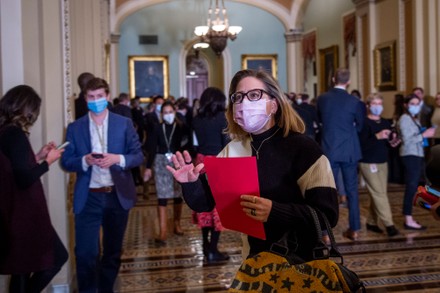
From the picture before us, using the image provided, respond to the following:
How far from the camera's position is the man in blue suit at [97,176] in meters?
4.49

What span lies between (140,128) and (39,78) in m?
7.70

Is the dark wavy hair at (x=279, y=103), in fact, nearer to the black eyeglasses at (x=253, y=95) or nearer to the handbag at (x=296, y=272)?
the black eyeglasses at (x=253, y=95)

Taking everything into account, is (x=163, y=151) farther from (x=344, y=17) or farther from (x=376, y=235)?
(x=344, y=17)

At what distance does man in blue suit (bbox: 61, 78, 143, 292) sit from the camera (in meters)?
4.49

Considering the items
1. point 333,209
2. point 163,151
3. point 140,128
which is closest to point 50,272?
point 333,209

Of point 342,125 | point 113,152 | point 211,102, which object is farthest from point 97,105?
point 342,125

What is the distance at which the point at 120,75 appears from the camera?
18922mm

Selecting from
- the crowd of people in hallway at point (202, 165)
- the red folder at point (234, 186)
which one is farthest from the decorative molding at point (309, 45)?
the red folder at point (234, 186)

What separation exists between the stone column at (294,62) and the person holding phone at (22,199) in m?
16.2

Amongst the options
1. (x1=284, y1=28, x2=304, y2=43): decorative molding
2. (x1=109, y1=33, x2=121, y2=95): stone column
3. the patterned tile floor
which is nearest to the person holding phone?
the patterned tile floor

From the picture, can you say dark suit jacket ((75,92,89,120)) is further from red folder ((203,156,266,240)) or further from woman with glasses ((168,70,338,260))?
red folder ((203,156,266,240))

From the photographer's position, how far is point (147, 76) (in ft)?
62.3

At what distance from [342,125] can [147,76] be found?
12.8m

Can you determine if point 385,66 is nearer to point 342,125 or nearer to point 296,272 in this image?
point 342,125
